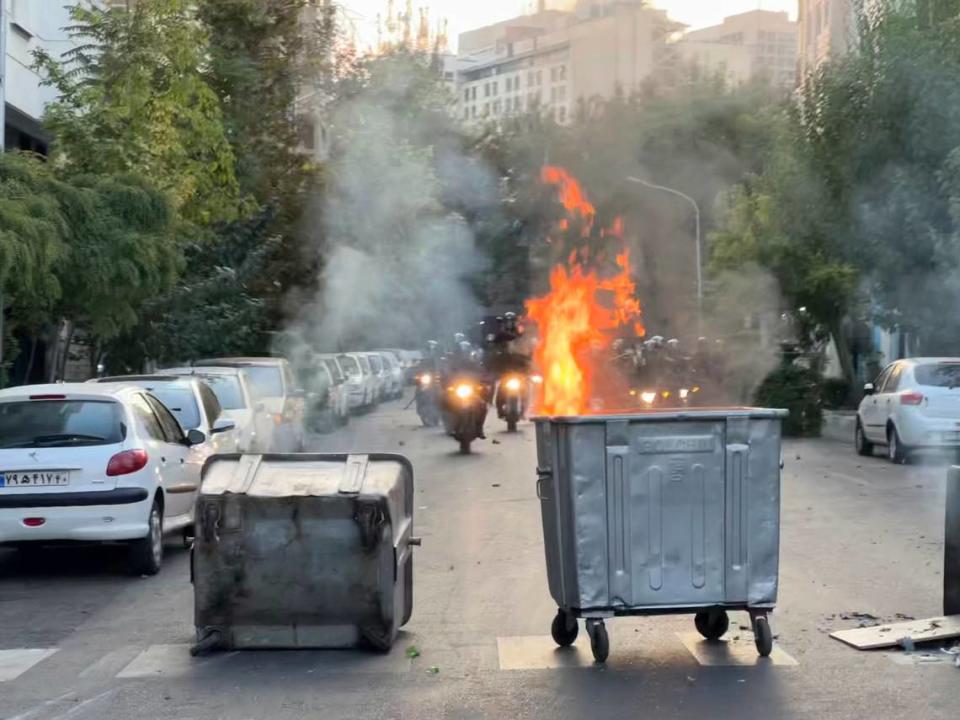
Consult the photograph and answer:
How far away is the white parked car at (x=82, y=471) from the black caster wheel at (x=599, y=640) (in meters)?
4.56

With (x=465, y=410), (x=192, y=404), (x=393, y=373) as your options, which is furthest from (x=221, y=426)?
(x=393, y=373)

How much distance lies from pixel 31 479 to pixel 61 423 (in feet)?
1.86

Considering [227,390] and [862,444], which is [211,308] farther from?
[862,444]

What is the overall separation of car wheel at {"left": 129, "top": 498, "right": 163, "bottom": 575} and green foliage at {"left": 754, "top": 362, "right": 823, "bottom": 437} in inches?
649

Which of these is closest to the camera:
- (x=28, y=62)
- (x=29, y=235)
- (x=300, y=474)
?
(x=300, y=474)

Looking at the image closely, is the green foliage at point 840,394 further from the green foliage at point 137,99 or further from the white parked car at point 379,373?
the green foliage at point 137,99

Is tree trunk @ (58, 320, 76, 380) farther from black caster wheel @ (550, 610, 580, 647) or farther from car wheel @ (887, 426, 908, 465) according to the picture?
black caster wheel @ (550, 610, 580, 647)

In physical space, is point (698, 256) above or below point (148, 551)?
above

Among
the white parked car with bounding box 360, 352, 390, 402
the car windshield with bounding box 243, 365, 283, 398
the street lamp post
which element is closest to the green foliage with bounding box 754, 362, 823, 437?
the street lamp post

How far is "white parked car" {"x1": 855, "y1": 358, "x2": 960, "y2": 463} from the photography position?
20094mm

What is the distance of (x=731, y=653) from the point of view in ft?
26.9

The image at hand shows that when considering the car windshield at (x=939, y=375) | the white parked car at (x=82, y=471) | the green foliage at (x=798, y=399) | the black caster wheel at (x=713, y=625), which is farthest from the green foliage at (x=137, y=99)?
the black caster wheel at (x=713, y=625)

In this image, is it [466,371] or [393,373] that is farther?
[393,373]

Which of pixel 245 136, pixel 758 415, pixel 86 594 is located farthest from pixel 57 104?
pixel 758 415
